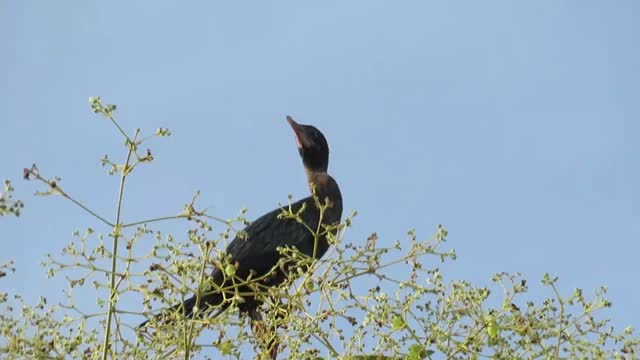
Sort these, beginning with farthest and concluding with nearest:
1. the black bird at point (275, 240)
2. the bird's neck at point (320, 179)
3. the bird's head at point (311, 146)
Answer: the bird's head at point (311, 146)
the bird's neck at point (320, 179)
the black bird at point (275, 240)

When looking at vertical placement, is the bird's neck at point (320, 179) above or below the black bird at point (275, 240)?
above

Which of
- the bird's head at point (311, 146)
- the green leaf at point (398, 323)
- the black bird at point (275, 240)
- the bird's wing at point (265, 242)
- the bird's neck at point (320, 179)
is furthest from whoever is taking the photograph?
the bird's head at point (311, 146)

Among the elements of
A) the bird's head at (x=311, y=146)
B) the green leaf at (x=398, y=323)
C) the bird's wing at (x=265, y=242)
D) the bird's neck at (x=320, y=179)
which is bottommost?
the green leaf at (x=398, y=323)

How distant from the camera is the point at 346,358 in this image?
3172mm

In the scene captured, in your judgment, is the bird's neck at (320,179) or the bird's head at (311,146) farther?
the bird's head at (311,146)

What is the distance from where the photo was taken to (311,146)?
766 centimetres

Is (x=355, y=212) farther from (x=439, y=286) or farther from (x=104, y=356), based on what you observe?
(x=104, y=356)

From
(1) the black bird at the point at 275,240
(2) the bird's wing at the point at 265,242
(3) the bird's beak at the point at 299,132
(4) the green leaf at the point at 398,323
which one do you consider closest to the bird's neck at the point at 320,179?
(1) the black bird at the point at 275,240

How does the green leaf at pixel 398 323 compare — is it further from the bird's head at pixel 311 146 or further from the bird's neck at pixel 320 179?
the bird's head at pixel 311 146

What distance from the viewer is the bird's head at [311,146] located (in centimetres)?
765

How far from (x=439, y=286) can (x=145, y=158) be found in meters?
1.10

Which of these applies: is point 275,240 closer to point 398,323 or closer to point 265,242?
point 265,242

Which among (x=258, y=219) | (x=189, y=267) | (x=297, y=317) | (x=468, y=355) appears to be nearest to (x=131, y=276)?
(x=189, y=267)

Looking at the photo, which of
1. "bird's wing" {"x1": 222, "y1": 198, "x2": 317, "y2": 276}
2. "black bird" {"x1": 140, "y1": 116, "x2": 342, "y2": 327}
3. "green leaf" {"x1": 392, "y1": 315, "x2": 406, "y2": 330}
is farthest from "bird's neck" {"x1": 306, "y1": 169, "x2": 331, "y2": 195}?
"green leaf" {"x1": 392, "y1": 315, "x2": 406, "y2": 330}
